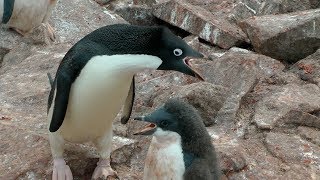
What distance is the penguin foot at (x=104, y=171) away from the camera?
A: 3369 millimetres

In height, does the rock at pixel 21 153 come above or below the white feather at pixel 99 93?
below

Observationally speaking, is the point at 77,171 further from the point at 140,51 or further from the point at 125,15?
the point at 125,15

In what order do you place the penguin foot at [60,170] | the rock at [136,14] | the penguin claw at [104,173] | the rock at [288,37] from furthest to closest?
1. the rock at [136,14]
2. the rock at [288,37]
3. the penguin claw at [104,173]
4. the penguin foot at [60,170]

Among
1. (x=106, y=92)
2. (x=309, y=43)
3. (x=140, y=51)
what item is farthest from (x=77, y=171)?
(x=309, y=43)

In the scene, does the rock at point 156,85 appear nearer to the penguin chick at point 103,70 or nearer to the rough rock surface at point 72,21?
the penguin chick at point 103,70

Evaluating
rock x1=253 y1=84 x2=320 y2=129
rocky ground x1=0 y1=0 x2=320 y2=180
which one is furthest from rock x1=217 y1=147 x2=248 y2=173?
rock x1=253 y1=84 x2=320 y2=129

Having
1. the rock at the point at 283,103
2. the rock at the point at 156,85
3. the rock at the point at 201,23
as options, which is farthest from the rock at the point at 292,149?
the rock at the point at 201,23

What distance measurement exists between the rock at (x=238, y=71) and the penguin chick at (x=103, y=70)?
1142 millimetres

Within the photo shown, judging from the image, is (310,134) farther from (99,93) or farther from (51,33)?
(51,33)

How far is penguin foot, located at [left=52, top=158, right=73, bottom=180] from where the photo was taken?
3.26 metres

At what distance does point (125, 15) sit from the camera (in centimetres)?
622

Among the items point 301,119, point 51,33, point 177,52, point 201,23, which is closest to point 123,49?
point 177,52

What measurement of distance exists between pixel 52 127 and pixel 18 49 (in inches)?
92.6

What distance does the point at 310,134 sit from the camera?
150 inches
